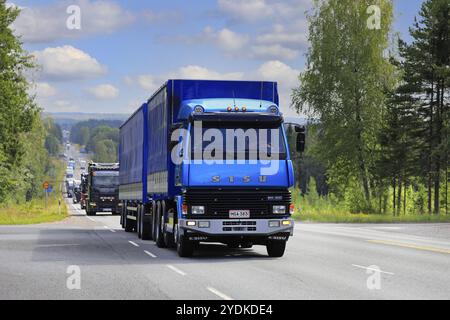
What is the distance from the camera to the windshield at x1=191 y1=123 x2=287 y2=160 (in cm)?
1798

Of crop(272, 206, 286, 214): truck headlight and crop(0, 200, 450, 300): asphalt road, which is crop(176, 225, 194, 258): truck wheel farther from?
crop(272, 206, 286, 214): truck headlight

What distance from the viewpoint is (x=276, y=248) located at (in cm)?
1888

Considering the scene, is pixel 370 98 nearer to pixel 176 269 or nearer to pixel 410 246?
pixel 410 246

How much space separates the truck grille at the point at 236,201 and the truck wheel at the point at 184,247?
910mm

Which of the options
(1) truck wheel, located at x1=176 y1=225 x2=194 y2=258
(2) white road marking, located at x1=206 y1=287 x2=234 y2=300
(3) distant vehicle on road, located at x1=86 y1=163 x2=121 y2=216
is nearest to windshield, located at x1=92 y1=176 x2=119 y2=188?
(3) distant vehicle on road, located at x1=86 y1=163 x2=121 y2=216

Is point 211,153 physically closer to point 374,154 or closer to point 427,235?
point 427,235

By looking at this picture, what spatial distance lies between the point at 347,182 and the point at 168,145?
4834cm

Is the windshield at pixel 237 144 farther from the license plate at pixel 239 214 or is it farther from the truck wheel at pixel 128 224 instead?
the truck wheel at pixel 128 224

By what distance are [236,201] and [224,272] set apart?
9.43 feet

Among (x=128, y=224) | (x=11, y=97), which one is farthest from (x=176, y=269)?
(x=11, y=97)

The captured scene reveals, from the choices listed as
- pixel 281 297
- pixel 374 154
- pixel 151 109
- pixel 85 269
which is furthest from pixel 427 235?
pixel 374 154

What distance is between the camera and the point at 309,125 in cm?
6259

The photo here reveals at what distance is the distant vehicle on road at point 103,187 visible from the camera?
56750mm

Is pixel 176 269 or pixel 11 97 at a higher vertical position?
pixel 11 97
